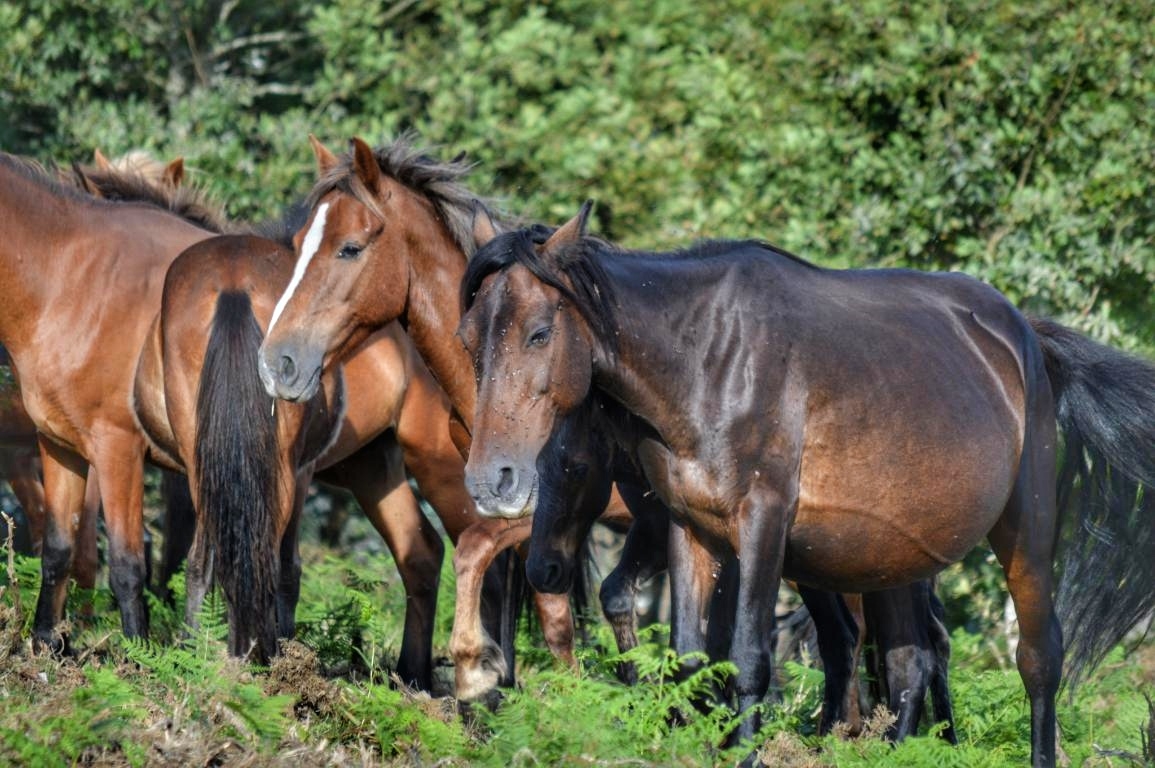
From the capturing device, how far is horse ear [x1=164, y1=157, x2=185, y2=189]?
32.1 ft

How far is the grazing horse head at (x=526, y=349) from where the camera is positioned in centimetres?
520

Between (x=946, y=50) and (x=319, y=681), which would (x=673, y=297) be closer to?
(x=319, y=681)

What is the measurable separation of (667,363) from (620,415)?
0.34 meters

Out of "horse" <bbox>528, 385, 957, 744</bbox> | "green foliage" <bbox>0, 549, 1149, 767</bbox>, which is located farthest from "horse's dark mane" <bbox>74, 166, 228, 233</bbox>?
"horse" <bbox>528, 385, 957, 744</bbox>

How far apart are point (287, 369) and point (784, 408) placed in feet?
6.67

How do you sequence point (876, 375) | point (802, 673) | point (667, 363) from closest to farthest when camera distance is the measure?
point (667, 363), point (876, 375), point (802, 673)

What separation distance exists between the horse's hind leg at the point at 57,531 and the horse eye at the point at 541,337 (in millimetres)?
3008

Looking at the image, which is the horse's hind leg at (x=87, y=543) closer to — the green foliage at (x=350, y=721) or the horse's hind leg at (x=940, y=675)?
the green foliage at (x=350, y=721)

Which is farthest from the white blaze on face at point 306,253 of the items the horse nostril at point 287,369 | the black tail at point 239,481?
the black tail at point 239,481

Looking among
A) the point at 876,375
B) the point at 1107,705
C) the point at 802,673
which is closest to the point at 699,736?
the point at 876,375

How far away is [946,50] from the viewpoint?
11.1 m

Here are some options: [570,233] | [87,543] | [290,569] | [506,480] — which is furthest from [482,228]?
[87,543]

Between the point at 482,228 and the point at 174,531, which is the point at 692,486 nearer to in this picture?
the point at 482,228

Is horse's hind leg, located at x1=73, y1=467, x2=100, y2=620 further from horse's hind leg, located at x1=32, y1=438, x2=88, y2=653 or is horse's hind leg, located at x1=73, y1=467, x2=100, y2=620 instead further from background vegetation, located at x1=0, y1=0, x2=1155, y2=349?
background vegetation, located at x1=0, y1=0, x2=1155, y2=349
